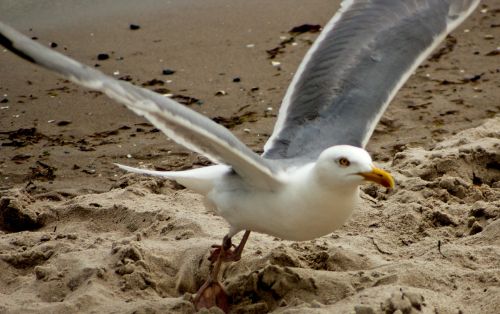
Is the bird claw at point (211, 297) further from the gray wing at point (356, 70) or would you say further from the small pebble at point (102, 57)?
the small pebble at point (102, 57)

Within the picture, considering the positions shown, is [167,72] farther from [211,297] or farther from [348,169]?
[348,169]

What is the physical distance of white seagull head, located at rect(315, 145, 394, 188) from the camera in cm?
365

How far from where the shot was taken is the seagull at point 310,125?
3.43 metres

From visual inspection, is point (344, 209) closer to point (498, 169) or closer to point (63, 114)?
point (498, 169)

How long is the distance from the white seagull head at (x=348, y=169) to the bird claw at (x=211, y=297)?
2.26 feet

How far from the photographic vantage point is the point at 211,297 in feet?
12.8

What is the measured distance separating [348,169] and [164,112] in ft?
2.69

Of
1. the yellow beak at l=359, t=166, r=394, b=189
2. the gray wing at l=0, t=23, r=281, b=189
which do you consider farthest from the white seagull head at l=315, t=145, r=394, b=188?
the gray wing at l=0, t=23, r=281, b=189

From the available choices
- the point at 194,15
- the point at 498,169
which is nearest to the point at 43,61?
the point at 498,169

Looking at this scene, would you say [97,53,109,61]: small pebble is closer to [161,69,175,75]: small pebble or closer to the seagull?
[161,69,175,75]: small pebble

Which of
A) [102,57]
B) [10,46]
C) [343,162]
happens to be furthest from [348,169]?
[102,57]

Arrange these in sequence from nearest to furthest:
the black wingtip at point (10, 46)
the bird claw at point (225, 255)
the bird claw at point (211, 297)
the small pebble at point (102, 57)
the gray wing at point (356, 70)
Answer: the black wingtip at point (10, 46) < the bird claw at point (211, 297) < the bird claw at point (225, 255) < the gray wing at point (356, 70) < the small pebble at point (102, 57)

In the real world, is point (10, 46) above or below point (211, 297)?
above

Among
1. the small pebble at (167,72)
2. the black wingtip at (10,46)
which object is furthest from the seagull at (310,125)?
the small pebble at (167,72)
